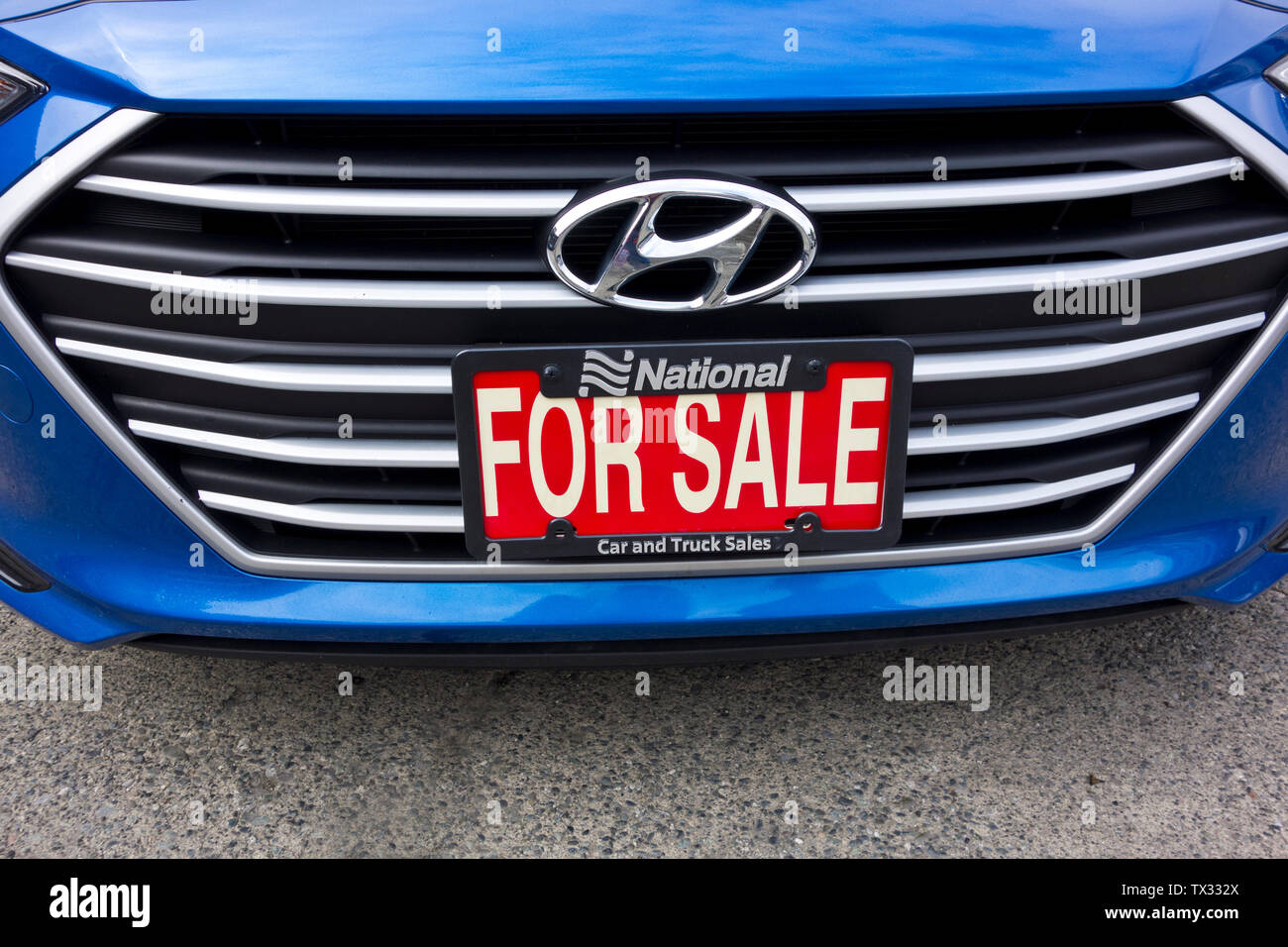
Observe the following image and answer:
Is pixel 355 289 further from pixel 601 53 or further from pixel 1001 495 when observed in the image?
pixel 1001 495

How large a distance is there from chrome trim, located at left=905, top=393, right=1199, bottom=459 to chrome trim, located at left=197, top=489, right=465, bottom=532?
59cm

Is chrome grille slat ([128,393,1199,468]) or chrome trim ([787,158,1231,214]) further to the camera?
chrome grille slat ([128,393,1199,468])

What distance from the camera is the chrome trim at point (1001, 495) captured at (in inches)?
55.3

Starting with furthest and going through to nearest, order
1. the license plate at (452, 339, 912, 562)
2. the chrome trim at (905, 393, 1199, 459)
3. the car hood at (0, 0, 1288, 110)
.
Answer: the chrome trim at (905, 393, 1199, 459), the license plate at (452, 339, 912, 562), the car hood at (0, 0, 1288, 110)

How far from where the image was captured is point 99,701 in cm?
179

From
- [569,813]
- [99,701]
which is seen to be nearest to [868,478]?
[569,813]

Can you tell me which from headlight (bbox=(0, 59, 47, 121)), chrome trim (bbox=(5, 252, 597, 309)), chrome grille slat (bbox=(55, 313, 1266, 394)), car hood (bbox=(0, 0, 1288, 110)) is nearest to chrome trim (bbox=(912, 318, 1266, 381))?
chrome grille slat (bbox=(55, 313, 1266, 394))

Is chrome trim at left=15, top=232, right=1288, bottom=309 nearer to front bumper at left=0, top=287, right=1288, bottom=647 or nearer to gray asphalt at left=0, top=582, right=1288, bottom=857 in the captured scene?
front bumper at left=0, top=287, right=1288, bottom=647

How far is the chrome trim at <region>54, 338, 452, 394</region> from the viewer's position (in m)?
1.26

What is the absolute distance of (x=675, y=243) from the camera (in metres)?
1.18

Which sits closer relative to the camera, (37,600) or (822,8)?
(822,8)
